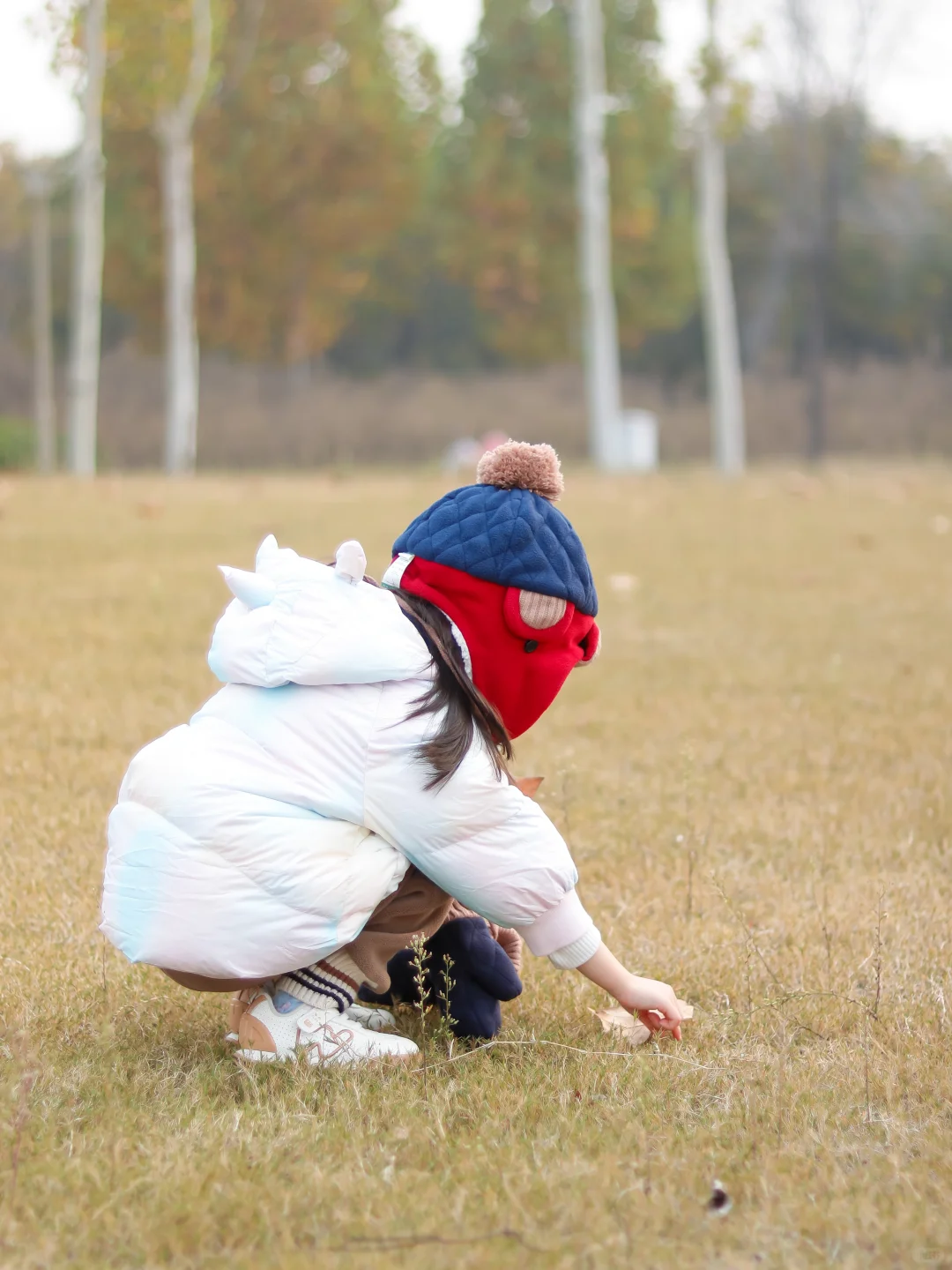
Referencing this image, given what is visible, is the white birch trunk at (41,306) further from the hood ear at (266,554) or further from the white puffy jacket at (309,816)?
the white puffy jacket at (309,816)

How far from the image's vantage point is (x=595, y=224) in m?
20.4

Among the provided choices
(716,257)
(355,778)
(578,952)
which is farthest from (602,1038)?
(716,257)

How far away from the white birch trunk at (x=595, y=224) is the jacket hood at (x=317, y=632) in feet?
60.7

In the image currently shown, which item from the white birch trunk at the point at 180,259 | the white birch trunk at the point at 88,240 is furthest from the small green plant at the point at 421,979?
the white birch trunk at the point at 180,259

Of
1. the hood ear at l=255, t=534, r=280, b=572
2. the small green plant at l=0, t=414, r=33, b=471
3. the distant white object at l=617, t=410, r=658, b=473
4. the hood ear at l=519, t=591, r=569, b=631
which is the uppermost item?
the small green plant at l=0, t=414, r=33, b=471

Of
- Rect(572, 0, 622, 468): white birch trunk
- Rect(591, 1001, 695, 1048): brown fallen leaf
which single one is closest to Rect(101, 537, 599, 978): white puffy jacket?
Rect(591, 1001, 695, 1048): brown fallen leaf

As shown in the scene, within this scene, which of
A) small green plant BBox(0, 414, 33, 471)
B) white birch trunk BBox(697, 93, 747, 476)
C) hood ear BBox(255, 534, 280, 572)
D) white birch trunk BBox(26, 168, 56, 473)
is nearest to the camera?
hood ear BBox(255, 534, 280, 572)

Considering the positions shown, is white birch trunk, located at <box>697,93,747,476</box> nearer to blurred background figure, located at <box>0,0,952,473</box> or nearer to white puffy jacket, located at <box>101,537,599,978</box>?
blurred background figure, located at <box>0,0,952,473</box>

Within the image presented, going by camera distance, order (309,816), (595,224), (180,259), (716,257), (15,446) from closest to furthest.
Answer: (309,816)
(595,224)
(180,259)
(716,257)
(15,446)

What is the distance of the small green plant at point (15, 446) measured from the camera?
26.5 meters

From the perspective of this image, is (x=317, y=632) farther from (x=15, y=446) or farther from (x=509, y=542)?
(x=15, y=446)

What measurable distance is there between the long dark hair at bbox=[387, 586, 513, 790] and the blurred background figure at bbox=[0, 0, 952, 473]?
1851 centimetres

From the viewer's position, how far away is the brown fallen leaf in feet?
8.04

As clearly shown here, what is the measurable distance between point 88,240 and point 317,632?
712 inches
